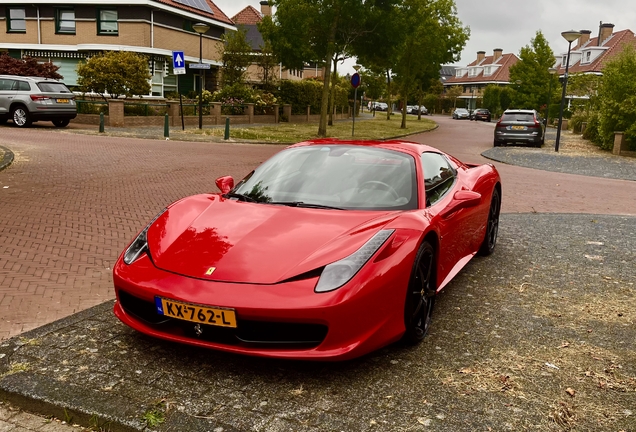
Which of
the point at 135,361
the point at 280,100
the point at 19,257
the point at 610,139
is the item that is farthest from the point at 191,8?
the point at 135,361

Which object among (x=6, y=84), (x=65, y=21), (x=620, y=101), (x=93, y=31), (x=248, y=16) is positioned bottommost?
(x=6, y=84)

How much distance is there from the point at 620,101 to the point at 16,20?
114 feet

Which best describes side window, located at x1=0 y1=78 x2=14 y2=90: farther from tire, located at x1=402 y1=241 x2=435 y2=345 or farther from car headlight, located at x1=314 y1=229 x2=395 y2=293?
car headlight, located at x1=314 y1=229 x2=395 y2=293

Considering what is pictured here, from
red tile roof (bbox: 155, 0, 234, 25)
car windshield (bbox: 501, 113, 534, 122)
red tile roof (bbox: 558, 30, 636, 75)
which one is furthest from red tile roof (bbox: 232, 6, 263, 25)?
car windshield (bbox: 501, 113, 534, 122)

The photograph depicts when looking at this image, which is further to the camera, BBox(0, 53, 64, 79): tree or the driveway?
BBox(0, 53, 64, 79): tree

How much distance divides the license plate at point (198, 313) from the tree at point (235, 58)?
1320 inches

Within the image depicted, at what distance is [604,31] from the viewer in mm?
68125

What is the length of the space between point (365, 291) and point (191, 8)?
129 feet

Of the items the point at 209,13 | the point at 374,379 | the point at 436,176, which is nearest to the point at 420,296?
the point at 374,379

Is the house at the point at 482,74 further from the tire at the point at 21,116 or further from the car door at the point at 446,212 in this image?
the car door at the point at 446,212

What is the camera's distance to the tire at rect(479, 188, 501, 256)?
6004 millimetres

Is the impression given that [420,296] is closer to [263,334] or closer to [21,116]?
[263,334]

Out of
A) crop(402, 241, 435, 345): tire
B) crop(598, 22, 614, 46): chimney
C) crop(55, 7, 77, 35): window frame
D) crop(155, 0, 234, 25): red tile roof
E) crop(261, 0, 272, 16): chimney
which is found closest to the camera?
crop(402, 241, 435, 345): tire

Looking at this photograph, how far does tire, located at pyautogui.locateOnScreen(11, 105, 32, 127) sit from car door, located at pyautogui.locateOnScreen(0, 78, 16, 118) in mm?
233
